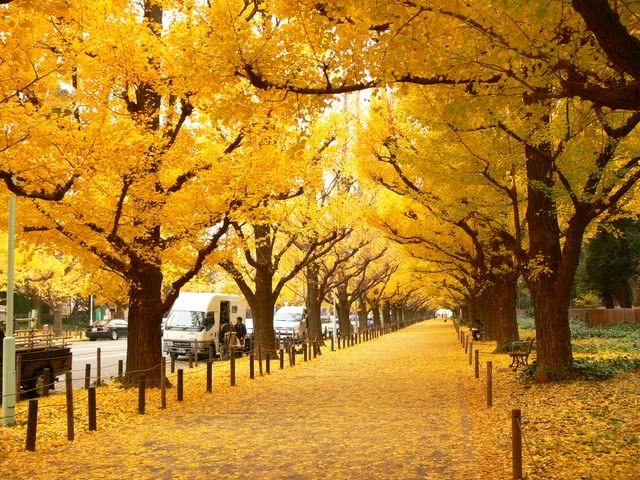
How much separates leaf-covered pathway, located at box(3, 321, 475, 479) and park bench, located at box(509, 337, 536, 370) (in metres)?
2.35

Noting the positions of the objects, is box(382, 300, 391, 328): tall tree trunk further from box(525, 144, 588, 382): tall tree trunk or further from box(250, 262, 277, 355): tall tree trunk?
box(525, 144, 588, 382): tall tree trunk

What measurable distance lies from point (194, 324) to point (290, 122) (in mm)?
19764

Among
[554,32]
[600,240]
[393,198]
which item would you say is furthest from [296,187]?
[600,240]

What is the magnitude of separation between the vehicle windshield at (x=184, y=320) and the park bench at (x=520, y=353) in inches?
542

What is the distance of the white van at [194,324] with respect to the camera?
27.3 m

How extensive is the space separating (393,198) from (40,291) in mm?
33331

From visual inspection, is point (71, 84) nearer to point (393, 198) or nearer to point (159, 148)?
point (159, 148)

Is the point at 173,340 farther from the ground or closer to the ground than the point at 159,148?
closer to the ground

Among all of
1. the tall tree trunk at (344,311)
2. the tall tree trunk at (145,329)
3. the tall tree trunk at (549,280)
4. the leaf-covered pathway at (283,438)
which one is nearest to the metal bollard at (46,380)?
the tall tree trunk at (145,329)

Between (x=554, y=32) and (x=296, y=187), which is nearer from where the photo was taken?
(x=554, y=32)

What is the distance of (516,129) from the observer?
1281 centimetres

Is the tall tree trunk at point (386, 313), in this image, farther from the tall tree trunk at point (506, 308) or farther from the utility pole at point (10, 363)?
the utility pole at point (10, 363)

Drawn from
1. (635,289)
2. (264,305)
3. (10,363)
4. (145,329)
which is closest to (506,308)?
(264,305)

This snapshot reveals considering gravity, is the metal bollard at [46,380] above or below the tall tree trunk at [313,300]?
below
